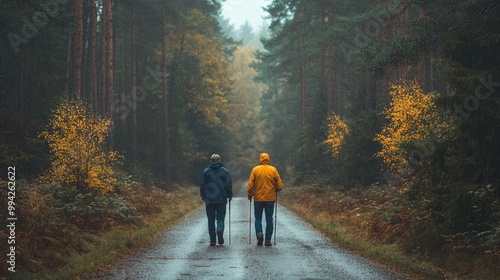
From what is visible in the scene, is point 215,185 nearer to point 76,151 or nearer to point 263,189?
point 263,189

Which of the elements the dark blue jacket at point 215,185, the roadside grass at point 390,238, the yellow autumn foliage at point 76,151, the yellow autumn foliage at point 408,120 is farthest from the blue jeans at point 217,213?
the yellow autumn foliage at point 408,120

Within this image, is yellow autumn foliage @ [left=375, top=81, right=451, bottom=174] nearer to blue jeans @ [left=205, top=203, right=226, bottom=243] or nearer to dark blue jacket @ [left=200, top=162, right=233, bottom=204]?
dark blue jacket @ [left=200, top=162, right=233, bottom=204]

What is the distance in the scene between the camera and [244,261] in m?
11.0

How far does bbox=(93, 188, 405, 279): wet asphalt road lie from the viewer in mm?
9438

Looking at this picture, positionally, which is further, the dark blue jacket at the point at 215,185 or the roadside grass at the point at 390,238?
the dark blue jacket at the point at 215,185

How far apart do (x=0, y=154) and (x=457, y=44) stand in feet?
41.1

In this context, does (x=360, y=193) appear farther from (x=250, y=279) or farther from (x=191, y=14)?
(x=191, y=14)

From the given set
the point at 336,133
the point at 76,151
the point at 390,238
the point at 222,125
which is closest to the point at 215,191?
the point at 390,238

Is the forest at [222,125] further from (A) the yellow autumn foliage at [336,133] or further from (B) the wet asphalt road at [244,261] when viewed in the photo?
(B) the wet asphalt road at [244,261]

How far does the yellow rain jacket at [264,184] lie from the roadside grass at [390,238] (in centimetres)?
220

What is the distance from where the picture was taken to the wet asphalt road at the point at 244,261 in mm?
9438

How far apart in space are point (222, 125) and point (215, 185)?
39.7 metres

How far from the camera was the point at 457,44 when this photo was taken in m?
12.5

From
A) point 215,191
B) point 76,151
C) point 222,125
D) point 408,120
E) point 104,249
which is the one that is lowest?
point 104,249
